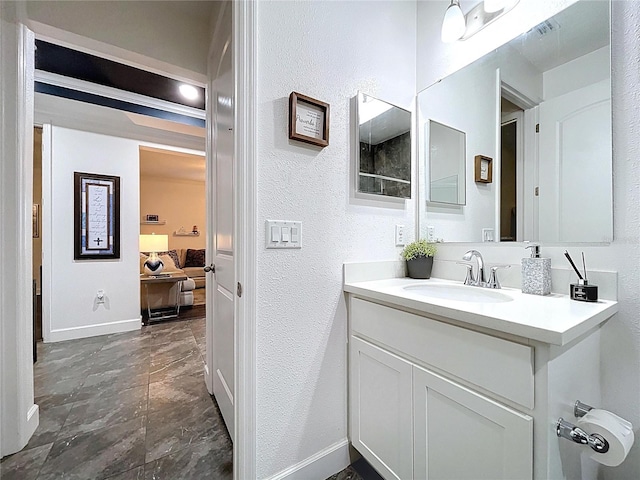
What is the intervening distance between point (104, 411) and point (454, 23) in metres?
3.02

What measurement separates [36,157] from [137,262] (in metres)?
3.14

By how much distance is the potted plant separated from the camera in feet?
4.98

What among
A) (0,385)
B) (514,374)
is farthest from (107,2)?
(514,374)

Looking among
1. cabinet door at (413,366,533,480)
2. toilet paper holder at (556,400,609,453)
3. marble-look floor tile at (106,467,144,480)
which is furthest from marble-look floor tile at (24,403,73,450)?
toilet paper holder at (556,400,609,453)

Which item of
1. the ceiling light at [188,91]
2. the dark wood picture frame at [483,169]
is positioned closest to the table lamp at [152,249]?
the ceiling light at [188,91]

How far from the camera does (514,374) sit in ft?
2.31

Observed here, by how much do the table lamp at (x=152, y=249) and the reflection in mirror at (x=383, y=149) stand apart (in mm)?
3577

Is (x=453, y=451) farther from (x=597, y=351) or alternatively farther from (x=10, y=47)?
(x=10, y=47)

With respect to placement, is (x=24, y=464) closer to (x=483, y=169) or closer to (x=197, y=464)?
(x=197, y=464)

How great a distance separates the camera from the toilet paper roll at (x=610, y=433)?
71 cm

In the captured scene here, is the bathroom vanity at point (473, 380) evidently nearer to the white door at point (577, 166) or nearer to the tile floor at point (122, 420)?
the white door at point (577, 166)

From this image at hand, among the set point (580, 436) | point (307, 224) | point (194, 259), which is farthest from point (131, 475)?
point (194, 259)

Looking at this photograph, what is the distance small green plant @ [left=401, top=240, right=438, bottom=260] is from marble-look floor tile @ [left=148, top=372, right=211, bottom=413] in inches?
64.7

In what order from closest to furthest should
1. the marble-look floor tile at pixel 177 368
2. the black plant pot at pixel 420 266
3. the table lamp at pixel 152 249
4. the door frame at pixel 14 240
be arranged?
the door frame at pixel 14 240, the black plant pot at pixel 420 266, the marble-look floor tile at pixel 177 368, the table lamp at pixel 152 249
